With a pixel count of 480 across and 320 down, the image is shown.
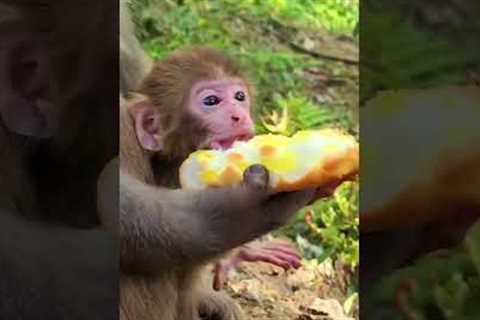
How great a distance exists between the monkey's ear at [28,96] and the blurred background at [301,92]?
0.50 metres

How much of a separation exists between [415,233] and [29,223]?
1534 mm

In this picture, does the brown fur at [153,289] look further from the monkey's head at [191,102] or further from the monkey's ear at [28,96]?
the monkey's ear at [28,96]

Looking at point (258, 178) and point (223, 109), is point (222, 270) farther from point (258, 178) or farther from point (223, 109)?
point (223, 109)

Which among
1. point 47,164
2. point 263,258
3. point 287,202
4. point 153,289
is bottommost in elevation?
point 153,289

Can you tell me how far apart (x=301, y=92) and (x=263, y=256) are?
645mm

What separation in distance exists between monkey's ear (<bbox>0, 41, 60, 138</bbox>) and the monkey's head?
442 mm

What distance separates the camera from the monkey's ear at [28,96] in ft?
15.9

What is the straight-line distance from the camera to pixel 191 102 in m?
4.62

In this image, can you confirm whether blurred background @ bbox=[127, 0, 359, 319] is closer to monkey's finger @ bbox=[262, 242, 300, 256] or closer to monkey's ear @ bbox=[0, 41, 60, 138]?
monkey's finger @ bbox=[262, 242, 300, 256]

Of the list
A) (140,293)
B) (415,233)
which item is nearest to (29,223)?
(140,293)

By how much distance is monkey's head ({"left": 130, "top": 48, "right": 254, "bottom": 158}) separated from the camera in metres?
4.61

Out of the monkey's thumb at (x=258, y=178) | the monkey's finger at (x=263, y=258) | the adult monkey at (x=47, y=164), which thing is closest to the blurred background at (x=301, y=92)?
the monkey's finger at (x=263, y=258)

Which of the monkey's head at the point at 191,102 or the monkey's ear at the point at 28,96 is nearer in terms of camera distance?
the monkey's head at the point at 191,102

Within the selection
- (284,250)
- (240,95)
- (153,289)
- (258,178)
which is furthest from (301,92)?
(153,289)
